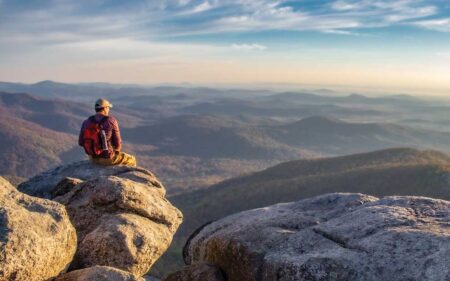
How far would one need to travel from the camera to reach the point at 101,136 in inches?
855

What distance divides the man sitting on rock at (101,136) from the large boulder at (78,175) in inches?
23.4

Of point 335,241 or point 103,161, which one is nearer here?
point 335,241

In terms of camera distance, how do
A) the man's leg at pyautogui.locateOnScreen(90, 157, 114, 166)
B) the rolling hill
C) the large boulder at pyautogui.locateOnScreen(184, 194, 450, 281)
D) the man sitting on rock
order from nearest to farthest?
the large boulder at pyautogui.locateOnScreen(184, 194, 450, 281)
the man sitting on rock
the man's leg at pyautogui.locateOnScreen(90, 157, 114, 166)
the rolling hill

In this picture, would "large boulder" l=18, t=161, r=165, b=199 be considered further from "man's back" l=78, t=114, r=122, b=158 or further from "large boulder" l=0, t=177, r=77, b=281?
"large boulder" l=0, t=177, r=77, b=281

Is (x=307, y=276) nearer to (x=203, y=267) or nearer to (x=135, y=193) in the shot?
(x=203, y=267)

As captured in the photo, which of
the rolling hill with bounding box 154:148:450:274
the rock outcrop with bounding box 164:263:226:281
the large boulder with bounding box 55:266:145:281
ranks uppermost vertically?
the large boulder with bounding box 55:266:145:281

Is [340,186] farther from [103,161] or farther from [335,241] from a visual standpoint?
[335,241]

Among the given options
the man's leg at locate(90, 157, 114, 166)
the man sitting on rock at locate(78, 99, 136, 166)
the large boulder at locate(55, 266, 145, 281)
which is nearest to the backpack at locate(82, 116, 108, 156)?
the man sitting on rock at locate(78, 99, 136, 166)

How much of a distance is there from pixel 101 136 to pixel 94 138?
1.17 ft

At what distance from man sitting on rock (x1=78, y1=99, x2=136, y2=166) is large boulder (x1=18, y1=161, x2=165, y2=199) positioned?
23.4 inches

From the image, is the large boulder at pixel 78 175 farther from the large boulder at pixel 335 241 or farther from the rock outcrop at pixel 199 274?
the rock outcrop at pixel 199 274

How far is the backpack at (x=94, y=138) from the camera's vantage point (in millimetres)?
21469

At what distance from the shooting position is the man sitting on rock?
21.5 meters

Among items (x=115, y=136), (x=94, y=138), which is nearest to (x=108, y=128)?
(x=115, y=136)
